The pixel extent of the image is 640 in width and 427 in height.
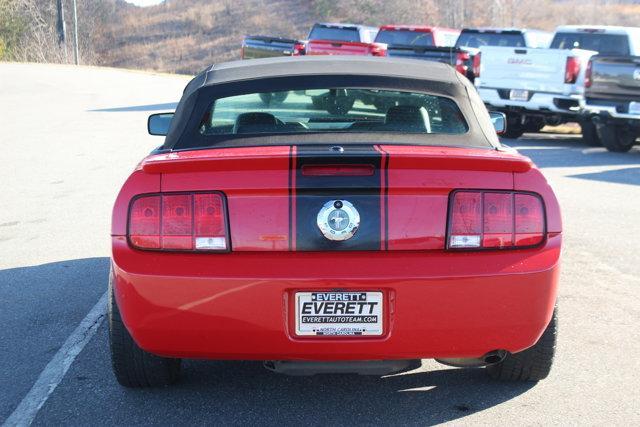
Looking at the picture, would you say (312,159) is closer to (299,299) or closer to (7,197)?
(299,299)

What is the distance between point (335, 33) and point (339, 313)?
2187 cm

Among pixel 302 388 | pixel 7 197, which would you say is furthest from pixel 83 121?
pixel 302 388

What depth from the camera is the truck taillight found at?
12.5 ft

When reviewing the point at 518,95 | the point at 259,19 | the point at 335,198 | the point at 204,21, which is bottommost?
the point at 204,21

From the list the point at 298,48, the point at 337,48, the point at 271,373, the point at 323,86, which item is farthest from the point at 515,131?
the point at 271,373

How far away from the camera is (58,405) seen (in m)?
4.28

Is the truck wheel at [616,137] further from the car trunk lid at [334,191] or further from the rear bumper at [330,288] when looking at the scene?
the car trunk lid at [334,191]

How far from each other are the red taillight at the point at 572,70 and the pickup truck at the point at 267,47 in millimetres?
9931

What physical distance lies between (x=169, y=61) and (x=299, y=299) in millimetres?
64757

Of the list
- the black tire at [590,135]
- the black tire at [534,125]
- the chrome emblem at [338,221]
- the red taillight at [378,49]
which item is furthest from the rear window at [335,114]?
the red taillight at [378,49]

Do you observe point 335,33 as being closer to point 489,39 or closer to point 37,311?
point 489,39

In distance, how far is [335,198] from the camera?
3.79 metres

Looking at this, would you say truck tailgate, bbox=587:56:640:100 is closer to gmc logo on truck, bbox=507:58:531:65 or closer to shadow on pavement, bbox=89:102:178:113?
gmc logo on truck, bbox=507:58:531:65

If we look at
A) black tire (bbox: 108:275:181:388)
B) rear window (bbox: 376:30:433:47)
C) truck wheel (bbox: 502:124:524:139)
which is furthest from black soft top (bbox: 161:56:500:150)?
rear window (bbox: 376:30:433:47)
